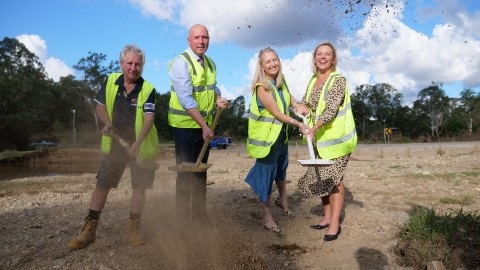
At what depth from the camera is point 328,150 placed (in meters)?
4.35

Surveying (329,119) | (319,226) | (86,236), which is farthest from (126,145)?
(319,226)

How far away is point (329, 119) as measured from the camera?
425 centimetres

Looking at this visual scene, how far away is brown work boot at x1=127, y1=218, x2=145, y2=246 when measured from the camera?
420cm

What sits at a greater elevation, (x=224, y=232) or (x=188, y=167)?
(x=188, y=167)

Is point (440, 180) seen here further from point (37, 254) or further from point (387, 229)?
point (37, 254)

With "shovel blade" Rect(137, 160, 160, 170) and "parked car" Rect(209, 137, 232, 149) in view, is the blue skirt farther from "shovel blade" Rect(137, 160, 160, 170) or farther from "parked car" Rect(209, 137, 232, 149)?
"parked car" Rect(209, 137, 232, 149)

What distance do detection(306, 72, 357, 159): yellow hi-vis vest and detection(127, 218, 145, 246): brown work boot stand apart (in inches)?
78.5

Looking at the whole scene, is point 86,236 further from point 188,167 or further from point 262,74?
point 262,74

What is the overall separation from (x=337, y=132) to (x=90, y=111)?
60.4 meters

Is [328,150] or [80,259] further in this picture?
[328,150]

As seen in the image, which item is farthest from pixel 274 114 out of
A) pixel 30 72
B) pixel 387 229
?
pixel 30 72

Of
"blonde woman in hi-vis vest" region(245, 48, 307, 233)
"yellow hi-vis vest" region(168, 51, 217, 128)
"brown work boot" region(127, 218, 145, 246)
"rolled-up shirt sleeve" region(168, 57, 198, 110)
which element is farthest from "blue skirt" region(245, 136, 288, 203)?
"brown work boot" region(127, 218, 145, 246)

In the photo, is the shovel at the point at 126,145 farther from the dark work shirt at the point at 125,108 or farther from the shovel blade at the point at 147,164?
the dark work shirt at the point at 125,108

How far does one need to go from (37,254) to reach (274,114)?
272cm
